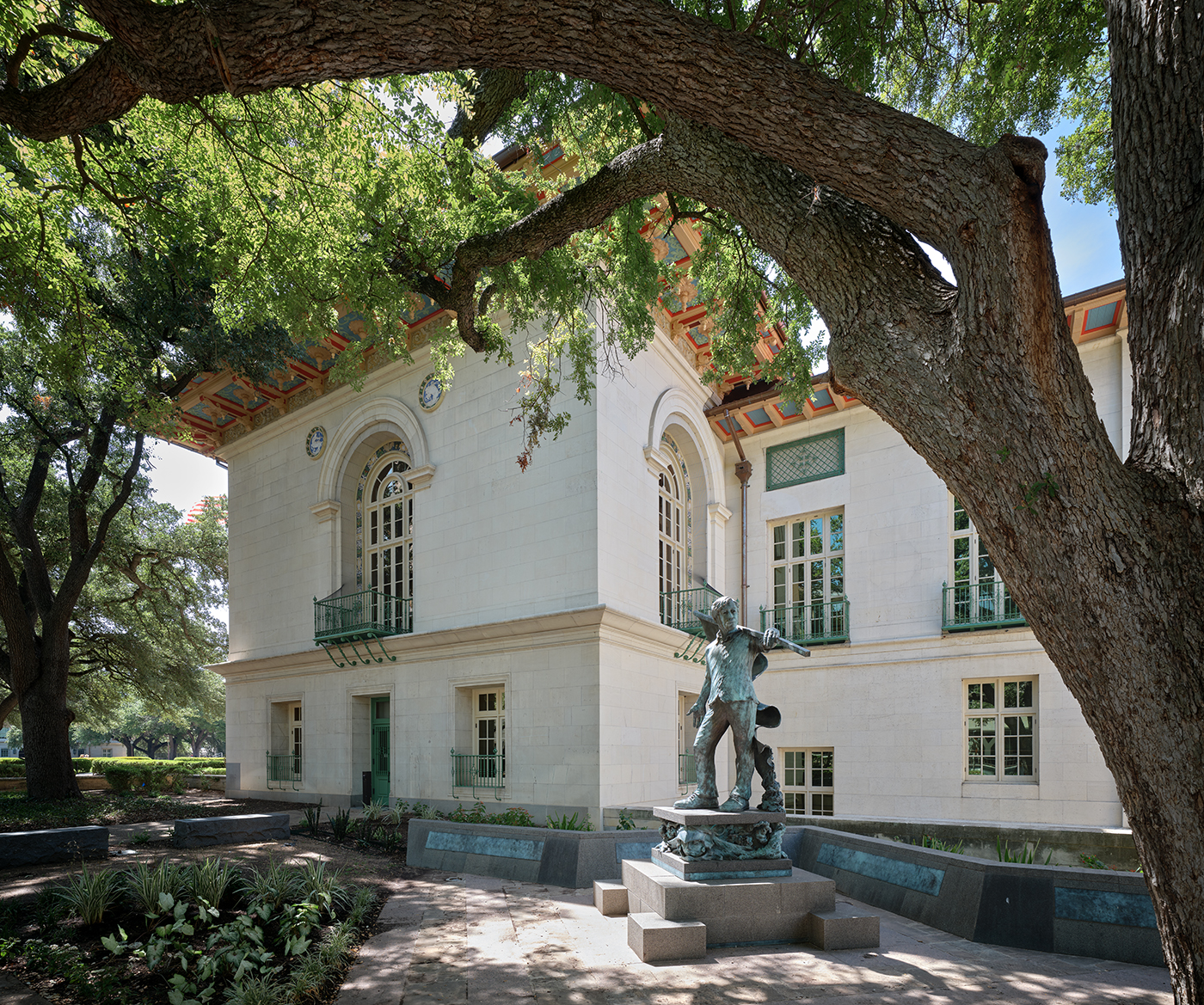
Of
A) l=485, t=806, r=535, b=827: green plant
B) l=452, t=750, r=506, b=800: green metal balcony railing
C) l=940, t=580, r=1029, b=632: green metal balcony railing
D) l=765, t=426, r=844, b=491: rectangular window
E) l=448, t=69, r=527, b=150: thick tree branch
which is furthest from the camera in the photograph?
l=765, t=426, r=844, b=491: rectangular window

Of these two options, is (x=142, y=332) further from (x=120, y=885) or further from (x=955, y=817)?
(x=955, y=817)

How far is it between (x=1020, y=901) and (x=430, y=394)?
1412cm

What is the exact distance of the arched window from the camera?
17.7 m

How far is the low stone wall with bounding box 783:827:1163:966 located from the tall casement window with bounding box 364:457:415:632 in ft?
39.7

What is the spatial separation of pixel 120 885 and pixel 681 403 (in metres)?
13.6

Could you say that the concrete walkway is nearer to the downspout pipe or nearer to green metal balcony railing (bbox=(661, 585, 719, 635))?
green metal balcony railing (bbox=(661, 585, 719, 635))

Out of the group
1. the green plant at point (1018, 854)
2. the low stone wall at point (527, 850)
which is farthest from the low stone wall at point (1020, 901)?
the low stone wall at point (527, 850)

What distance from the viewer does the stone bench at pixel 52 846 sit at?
9.38m

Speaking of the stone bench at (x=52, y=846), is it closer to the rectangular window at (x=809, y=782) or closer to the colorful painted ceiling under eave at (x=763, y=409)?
the rectangular window at (x=809, y=782)

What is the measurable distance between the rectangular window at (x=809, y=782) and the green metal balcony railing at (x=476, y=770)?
6.32 meters

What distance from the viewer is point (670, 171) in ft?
17.6

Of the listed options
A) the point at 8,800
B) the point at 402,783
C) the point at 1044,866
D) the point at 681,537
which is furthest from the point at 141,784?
the point at 1044,866

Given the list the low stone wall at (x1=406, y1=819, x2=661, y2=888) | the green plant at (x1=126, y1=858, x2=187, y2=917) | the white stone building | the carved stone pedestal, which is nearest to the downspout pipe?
the white stone building

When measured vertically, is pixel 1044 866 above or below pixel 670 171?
below
